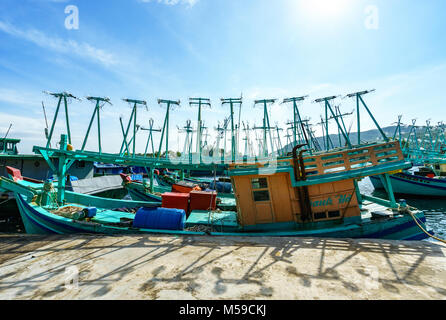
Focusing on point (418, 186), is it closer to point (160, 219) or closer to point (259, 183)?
point (259, 183)

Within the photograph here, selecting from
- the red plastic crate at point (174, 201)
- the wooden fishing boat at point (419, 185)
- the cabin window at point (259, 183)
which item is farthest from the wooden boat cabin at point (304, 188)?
the wooden fishing boat at point (419, 185)

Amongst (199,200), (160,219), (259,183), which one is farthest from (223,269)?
(199,200)

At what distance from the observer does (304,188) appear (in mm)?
7797

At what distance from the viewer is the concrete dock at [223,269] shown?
402cm

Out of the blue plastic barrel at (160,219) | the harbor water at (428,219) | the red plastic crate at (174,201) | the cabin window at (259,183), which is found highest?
the cabin window at (259,183)

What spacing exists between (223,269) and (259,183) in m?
3.88

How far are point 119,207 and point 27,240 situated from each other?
5838 mm

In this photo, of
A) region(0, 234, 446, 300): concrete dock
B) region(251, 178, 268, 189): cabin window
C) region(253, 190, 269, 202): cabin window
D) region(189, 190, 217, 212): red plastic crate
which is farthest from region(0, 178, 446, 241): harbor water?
region(189, 190, 217, 212): red plastic crate

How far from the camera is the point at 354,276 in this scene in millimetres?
4562

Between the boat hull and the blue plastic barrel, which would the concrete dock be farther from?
the boat hull

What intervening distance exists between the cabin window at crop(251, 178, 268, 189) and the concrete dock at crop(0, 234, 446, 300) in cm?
207

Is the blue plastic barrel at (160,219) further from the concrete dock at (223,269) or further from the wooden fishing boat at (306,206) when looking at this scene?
the concrete dock at (223,269)
